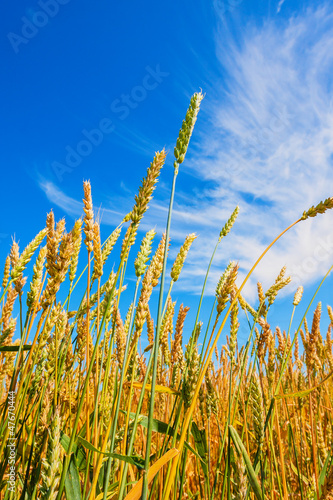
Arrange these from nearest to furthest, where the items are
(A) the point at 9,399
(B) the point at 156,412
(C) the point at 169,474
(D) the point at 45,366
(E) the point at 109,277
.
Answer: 1. (C) the point at 169,474
2. (A) the point at 9,399
3. (D) the point at 45,366
4. (E) the point at 109,277
5. (B) the point at 156,412

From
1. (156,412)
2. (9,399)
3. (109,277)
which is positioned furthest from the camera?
(156,412)

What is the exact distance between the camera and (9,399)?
1075mm

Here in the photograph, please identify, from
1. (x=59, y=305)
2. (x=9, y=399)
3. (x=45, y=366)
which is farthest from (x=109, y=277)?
(x=9, y=399)

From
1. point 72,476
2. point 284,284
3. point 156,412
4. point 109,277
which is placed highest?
point 284,284

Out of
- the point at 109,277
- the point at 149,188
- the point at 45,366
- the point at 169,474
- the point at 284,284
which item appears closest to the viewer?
the point at 169,474

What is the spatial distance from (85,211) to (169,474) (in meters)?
0.77

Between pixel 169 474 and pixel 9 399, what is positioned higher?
pixel 9 399

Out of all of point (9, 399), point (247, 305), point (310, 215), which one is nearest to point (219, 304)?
point (310, 215)

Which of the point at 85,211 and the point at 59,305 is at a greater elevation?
the point at 85,211

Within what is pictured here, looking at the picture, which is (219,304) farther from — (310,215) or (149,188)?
(310,215)

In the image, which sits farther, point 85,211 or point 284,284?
point 284,284

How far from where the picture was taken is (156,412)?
1.94 meters

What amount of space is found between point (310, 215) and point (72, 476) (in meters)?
1.19

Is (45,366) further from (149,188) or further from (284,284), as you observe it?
(284,284)
